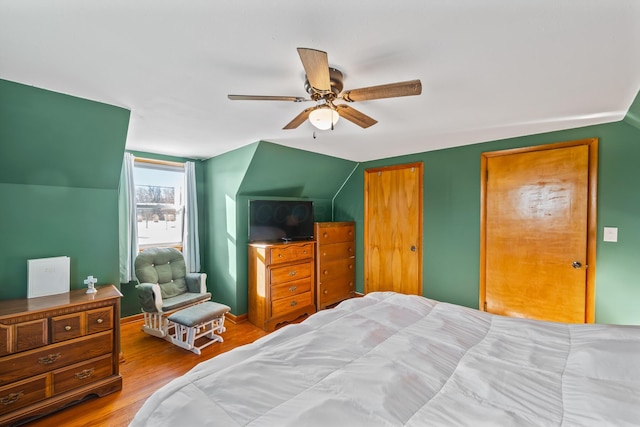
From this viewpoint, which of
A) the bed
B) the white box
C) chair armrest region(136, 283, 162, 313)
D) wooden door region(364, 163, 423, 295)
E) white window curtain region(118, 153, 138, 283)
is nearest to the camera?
the bed

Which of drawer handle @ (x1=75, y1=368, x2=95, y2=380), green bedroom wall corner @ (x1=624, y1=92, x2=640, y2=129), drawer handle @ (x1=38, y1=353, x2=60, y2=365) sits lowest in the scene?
drawer handle @ (x1=75, y1=368, x2=95, y2=380)

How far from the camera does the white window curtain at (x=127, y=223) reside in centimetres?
330

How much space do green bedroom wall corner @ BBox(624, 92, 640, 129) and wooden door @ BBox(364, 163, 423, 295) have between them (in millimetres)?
1860

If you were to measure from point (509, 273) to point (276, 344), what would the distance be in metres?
2.84

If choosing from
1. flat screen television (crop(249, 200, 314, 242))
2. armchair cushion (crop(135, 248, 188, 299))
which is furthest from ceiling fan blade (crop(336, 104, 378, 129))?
armchair cushion (crop(135, 248, 188, 299))

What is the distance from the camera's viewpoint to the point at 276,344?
142 centimetres

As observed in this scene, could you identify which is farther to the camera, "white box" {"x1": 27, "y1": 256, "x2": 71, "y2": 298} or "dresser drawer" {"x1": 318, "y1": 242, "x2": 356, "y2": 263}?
"dresser drawer" {"x1": 318, "y1": 242, "x2": 356, "y2": 263}

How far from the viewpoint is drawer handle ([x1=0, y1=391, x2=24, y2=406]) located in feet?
5.80

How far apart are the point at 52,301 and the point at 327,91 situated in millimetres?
2530

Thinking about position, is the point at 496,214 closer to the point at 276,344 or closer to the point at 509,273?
the point at 509,273

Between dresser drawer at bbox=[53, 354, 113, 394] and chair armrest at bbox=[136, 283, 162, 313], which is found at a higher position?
chair armrest at bbox=[136, 283, 162, 313]

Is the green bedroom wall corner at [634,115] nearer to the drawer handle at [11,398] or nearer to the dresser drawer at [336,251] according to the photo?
the dresser drawer at [336,251]

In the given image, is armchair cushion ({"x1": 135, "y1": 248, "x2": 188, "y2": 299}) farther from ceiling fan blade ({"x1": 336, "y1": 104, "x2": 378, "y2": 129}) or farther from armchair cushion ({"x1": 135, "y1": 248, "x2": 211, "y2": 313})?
ceiling fan blade ({"x1": 336, "y1": 104, "x2": 378, "y2": 129})

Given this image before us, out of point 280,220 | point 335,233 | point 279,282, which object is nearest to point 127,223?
point 280,220
